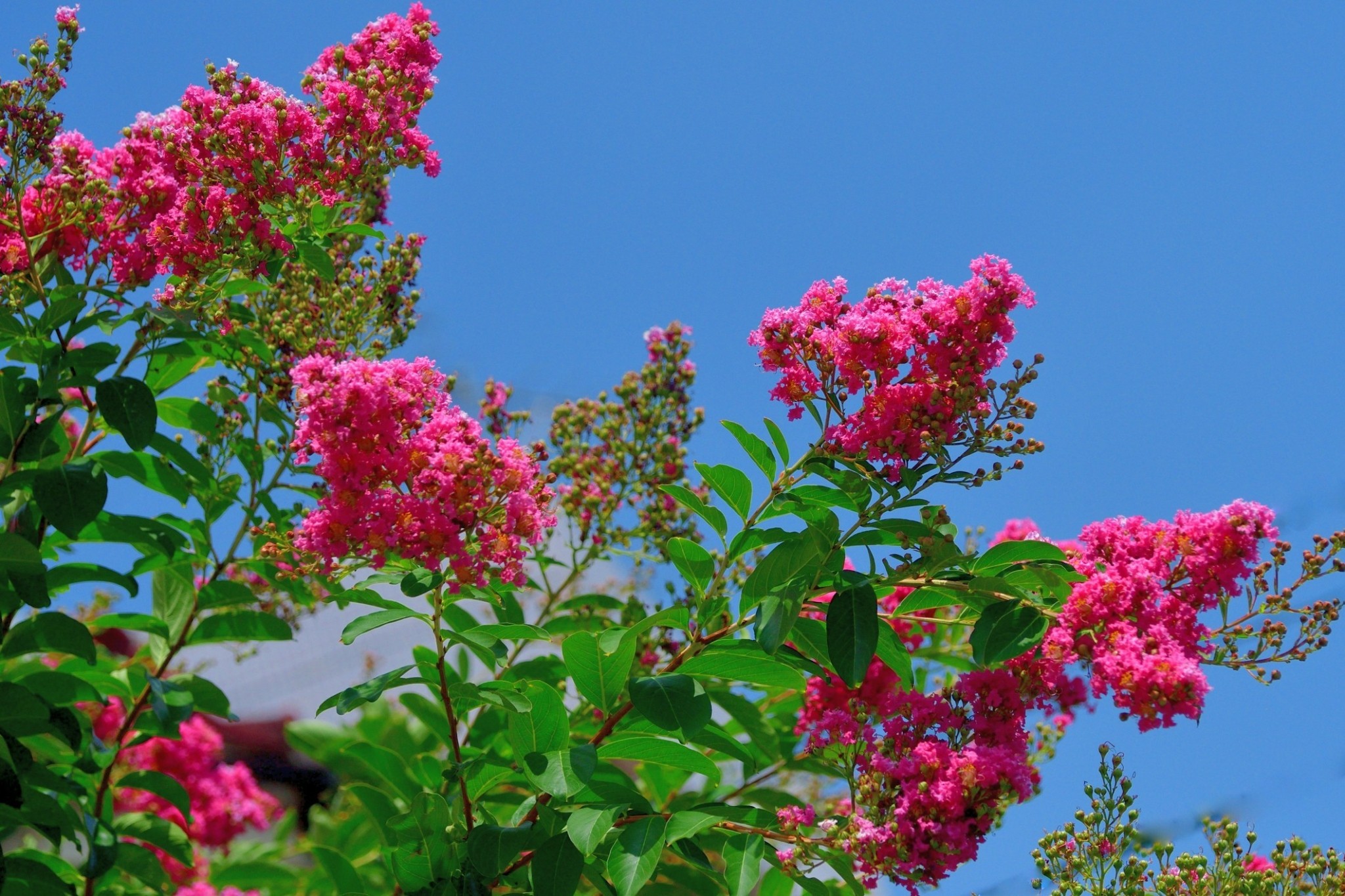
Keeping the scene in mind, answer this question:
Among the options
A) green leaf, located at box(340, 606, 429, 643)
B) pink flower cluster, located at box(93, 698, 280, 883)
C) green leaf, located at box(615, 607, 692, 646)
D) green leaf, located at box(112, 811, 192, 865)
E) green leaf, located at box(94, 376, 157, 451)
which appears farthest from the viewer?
pink flower cluster, located at box(93, 698, 280, 883)

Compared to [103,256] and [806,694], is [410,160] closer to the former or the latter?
[103,256]

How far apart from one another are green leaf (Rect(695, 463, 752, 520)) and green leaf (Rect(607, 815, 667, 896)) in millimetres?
661

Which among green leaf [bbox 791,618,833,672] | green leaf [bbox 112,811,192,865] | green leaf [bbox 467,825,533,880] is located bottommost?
green leaf [bbox 112,811,192,865]

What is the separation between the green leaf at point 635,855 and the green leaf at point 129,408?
1321 millimetres

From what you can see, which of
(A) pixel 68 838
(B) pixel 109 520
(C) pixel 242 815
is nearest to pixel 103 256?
(B) pixel 109 520

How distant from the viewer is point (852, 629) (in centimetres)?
202

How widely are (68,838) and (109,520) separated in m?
0.72

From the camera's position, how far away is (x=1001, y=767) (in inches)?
80.1

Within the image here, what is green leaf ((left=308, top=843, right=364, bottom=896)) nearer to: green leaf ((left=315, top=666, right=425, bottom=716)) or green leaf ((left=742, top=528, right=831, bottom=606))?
green leaf ((left=315, top=666, right=425, bottom=716))

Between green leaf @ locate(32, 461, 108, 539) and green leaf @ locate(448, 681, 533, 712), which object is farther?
green leaf @ locate(32, 461, 108, 539)

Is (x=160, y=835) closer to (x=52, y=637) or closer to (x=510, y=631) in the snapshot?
(x=52, y=637)

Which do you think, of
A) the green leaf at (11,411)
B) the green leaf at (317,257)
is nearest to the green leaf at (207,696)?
the green leaf at (11,411)

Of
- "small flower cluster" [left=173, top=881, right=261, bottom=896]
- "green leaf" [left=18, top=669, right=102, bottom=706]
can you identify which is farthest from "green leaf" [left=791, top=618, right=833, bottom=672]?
"small flower cluster" [left=173, top=881, right=261, bottom=896]

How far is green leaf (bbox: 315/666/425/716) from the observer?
192cm
